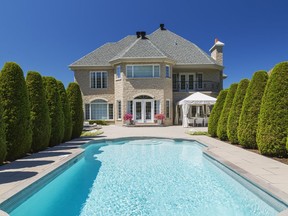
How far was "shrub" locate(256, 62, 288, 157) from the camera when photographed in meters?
9.60

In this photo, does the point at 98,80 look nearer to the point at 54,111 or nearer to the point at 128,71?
the point at 128,71

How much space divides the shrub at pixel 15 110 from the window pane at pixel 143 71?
18.9 m

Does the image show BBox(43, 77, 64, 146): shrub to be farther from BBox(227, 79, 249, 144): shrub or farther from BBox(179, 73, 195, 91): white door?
BBox(179, 73, 195, 91): white door

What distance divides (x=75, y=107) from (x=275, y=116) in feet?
41.1

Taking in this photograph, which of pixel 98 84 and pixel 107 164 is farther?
pixel 98 84

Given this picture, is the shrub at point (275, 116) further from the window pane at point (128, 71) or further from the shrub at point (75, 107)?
the window pane at point (128, 71)

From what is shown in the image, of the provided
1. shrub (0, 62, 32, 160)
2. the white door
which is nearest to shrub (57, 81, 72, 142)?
shrub (0, 62, 32, 160)

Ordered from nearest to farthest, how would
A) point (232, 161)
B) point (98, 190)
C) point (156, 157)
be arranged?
point (98, 190) < point (232, 161) < point (156, 157)

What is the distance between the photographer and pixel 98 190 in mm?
7367

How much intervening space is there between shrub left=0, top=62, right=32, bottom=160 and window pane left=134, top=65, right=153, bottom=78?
61.9ft

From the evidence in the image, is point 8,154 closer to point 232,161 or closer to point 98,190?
point 98,190

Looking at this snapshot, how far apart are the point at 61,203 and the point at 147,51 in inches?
973

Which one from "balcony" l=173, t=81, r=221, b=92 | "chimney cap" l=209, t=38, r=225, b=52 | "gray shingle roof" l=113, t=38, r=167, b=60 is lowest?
"balcony" l=173, t=81, r=221, b=92

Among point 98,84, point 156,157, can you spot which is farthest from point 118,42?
point 156,157
